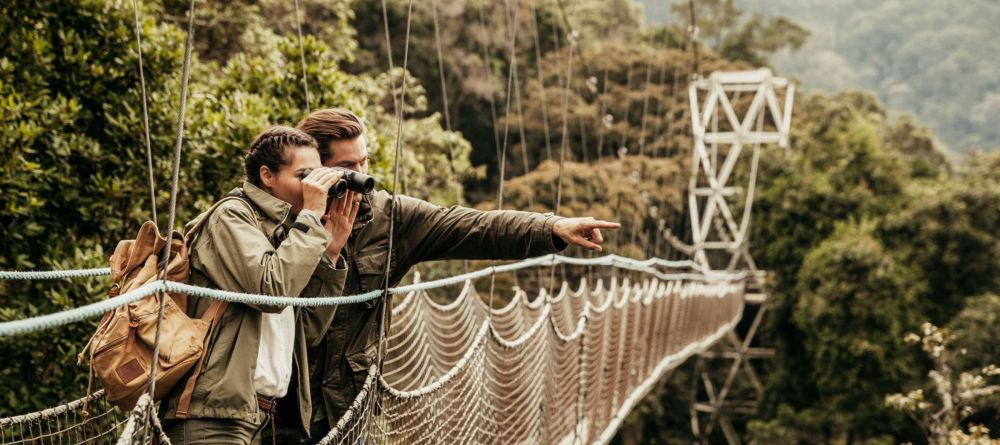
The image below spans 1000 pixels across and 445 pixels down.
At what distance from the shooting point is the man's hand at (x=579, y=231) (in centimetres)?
143

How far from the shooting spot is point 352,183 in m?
1.31

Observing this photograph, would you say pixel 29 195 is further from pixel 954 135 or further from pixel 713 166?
pixel 954 135

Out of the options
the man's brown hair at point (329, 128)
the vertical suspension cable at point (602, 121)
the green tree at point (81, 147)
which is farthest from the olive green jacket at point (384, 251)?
the vertical suspension cable at point (602, 121)

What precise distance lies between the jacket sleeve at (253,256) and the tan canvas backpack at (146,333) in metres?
0.03

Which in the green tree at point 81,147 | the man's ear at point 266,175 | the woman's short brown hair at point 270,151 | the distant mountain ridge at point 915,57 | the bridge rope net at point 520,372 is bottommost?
the distant mountain ridge at point 915,57

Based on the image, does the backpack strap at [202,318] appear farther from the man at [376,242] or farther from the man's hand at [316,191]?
the man at [376,242]

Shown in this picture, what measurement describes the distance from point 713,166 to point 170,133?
37.3ft

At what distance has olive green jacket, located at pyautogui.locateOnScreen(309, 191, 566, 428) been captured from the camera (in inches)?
56.6

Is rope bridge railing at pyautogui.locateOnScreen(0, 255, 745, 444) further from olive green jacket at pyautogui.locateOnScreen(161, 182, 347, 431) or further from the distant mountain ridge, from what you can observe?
the distant mountain ridge

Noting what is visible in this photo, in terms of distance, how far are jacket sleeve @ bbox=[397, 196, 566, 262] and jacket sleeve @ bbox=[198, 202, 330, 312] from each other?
311 mm

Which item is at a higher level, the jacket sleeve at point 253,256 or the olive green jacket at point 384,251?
the jacket sleeve at point 253,256

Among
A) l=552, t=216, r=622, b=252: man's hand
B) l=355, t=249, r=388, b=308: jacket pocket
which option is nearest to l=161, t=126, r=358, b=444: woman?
l=355, t=249, r=388, b=308: jacket pocket

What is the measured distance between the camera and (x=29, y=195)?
2.97 m

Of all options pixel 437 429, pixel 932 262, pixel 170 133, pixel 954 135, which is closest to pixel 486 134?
pixel 932 262
